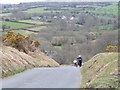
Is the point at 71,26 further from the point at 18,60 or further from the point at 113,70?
the point at 113,70

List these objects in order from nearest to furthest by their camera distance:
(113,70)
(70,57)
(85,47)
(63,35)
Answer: (113,70) → (70,57) → (85,47) → (63,35)

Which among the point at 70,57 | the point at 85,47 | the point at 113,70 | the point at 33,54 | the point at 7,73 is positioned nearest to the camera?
the point at 113,70

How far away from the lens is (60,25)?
4616 inches

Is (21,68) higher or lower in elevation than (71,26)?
higher

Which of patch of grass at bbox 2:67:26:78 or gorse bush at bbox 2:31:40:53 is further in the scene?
gorse bush at bbox 2:31:40:53

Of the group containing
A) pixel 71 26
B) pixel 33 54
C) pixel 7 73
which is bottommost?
pixel 71 26

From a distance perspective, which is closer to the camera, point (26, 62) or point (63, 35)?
point (26, 62)

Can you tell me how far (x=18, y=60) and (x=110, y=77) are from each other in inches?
426

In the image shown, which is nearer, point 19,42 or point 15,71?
point 15,71

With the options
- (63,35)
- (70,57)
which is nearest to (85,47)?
(70,57)

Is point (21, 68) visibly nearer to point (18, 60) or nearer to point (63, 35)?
point (18, 60)

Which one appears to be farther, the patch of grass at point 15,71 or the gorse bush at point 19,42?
the gorse bush at point 19,42

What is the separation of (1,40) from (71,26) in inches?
3425

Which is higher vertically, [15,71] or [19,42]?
[15,71]
